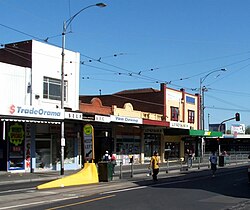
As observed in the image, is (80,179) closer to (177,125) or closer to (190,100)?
(177,125)

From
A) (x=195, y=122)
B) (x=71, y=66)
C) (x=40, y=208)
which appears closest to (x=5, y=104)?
(x=71, y=66)

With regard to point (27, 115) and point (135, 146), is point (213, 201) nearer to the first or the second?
point (27, 115)

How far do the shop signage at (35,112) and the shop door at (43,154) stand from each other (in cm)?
411

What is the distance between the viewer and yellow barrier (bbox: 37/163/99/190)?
67.0 feet

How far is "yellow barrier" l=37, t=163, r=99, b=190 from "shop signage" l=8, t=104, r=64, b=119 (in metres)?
7.03

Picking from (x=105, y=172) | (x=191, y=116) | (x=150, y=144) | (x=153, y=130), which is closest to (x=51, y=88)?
(x=105, y=172)

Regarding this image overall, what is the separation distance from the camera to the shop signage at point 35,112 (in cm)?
2723

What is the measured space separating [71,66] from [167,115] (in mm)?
20603

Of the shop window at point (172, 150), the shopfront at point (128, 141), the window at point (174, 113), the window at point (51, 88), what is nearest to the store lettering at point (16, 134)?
the window at point (51, 88)

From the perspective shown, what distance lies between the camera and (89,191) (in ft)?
60.0

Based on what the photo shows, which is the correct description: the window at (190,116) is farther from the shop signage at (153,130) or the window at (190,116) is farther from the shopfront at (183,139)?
the shop signage at (153,130)

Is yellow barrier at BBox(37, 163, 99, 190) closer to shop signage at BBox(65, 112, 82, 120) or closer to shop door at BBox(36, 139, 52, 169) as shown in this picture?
shop signage at BBox(65, 112, 82, 120)

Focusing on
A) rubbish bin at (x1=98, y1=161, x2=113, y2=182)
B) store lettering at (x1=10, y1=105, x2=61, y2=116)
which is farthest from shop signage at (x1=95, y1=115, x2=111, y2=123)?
rubbish bin at (x1=98, y1=161, x2=113, y2=182)

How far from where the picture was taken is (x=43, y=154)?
111ft
